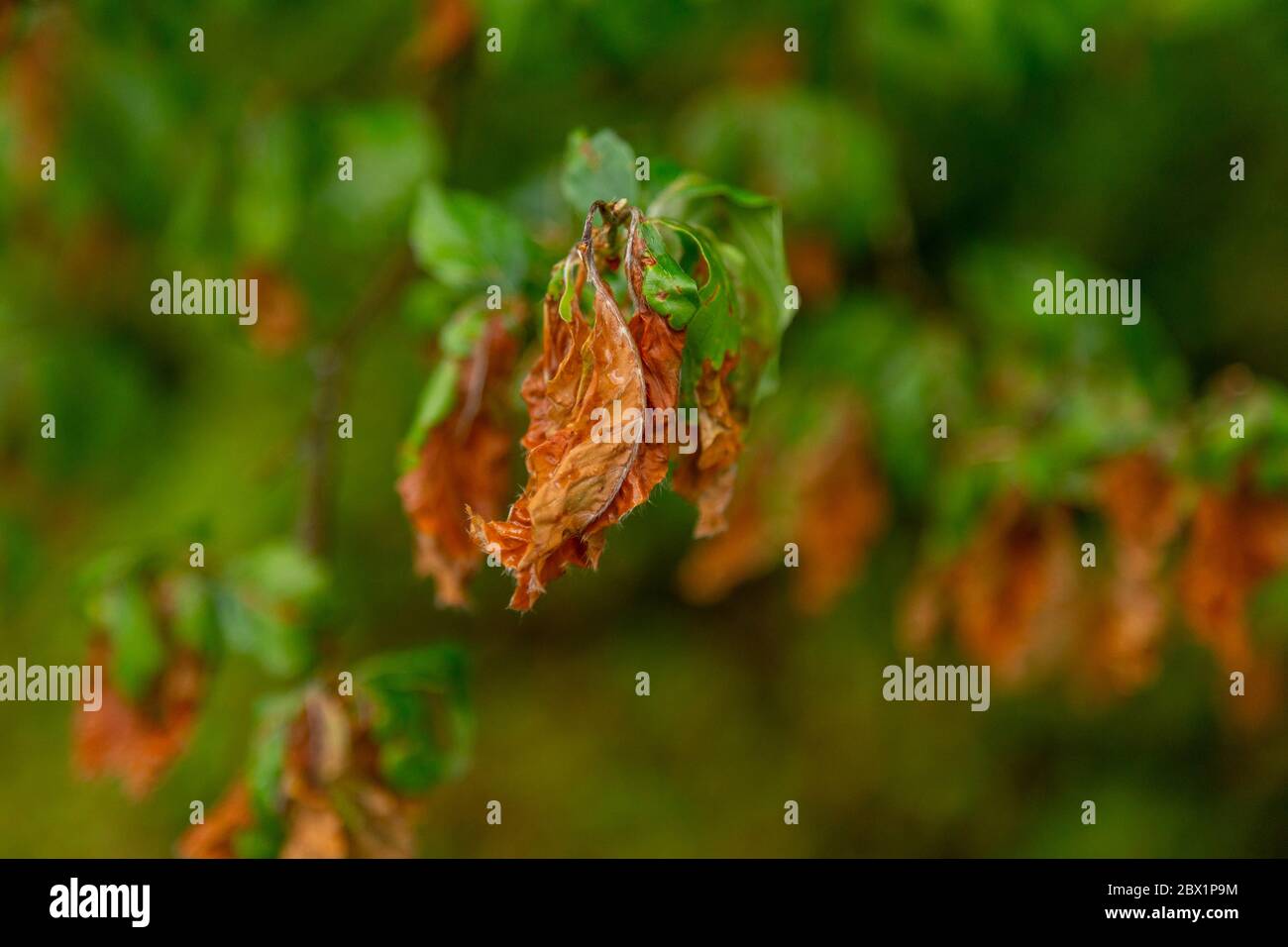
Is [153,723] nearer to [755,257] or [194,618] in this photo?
[194,618]

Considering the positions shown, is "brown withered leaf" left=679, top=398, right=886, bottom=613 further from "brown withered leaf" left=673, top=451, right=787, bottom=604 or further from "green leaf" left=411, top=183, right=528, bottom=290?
"green leaf" left=411, top=183, right=528, bottom=290

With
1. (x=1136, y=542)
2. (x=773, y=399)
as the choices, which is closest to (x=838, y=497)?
(x=773, y=399)

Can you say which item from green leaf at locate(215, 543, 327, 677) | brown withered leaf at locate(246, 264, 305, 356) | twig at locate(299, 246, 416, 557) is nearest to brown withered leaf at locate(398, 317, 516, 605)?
green leaf at locate(215, 543, 327, 677)

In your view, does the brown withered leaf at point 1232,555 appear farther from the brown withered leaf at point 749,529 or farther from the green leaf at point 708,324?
the green leaf at point 708,324

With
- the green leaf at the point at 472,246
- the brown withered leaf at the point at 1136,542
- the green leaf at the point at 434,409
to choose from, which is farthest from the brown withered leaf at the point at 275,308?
the brown withered leaf at the point at 1136,542

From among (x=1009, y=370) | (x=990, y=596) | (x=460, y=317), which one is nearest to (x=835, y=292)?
(x=1009, y=370)

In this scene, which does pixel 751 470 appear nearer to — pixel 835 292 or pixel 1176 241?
pixel 835 292

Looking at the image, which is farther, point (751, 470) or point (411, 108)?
point (751, 470)
